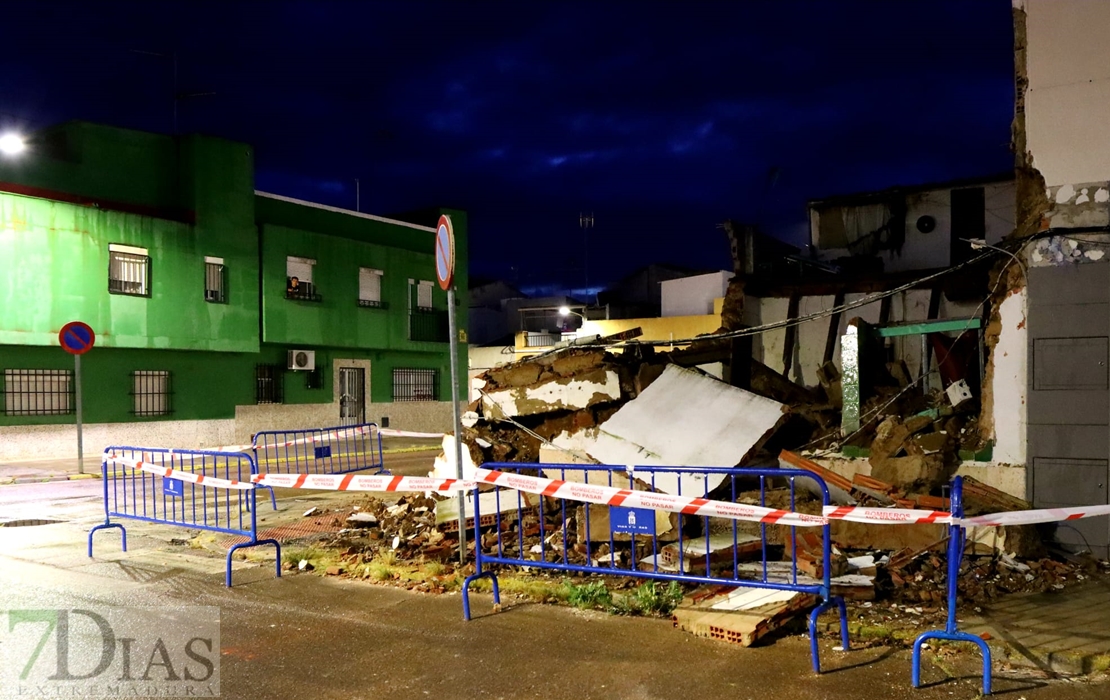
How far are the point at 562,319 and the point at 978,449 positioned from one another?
37.8 meters

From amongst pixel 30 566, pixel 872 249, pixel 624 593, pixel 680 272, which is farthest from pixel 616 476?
pixel 680 272

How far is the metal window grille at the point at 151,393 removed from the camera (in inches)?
866

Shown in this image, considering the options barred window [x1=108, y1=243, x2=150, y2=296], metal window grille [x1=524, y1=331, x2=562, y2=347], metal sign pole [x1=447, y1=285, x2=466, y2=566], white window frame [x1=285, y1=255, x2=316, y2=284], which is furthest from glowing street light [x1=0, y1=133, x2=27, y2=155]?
metal window grille [x1=524, y1=331, x2=562, y2=347]

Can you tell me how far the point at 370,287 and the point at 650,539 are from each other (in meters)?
22.6

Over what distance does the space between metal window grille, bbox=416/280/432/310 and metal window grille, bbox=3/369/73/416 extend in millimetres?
12104

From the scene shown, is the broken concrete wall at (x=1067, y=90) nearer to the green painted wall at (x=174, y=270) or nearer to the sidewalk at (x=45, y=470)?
the sidewalk at (x=45, y=470)

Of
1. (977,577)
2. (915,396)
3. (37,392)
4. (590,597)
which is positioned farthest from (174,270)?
(977,577)

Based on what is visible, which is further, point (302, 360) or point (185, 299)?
point (302, 360)

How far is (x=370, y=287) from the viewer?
1121 inches

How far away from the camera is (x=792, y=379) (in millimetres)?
11930

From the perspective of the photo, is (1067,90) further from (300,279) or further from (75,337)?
(300,279)

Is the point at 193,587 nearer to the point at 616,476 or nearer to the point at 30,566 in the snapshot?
the point at 30,566

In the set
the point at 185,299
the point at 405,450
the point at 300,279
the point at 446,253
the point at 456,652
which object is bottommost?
the point at 405,450

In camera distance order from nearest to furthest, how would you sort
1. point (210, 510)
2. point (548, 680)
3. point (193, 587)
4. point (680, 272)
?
point (548, 680)
point (193, 587)
point (210, 510)
point (680, 272)
